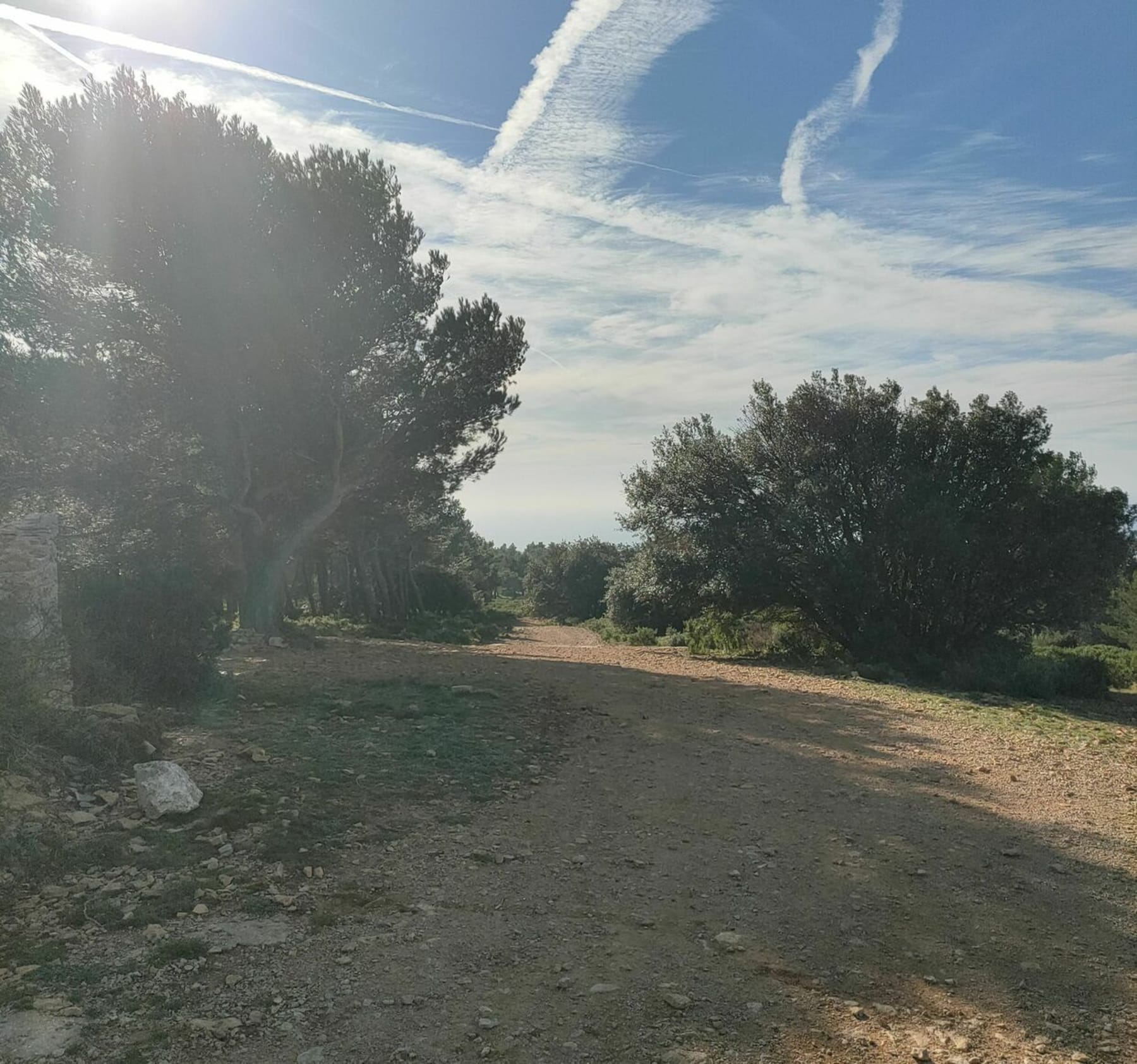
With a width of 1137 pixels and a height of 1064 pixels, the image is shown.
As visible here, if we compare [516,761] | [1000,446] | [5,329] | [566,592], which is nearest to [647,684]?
[516,761]

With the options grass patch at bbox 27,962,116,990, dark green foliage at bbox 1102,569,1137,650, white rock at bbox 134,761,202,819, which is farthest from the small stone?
dark green foliage at bbox 1102,569,1137,650

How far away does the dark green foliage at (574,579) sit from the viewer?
58.5 meters

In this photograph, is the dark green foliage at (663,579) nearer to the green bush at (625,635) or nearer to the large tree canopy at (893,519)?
the large tree canopy at (893,519)

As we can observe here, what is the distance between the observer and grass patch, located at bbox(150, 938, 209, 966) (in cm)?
358

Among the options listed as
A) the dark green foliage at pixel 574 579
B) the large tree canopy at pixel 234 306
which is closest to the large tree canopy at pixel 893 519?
the large tree canopy at pixel 234 306

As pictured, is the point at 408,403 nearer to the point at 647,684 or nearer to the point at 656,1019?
the point at 647,684

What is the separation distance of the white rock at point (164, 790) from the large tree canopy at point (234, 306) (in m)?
11.5

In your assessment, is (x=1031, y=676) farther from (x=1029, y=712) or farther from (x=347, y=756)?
(x=347, y=756)

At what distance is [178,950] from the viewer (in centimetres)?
364

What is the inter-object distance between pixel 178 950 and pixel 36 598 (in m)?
4.01

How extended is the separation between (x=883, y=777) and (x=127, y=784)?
6.47 m

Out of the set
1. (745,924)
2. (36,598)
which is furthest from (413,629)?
(745,924)

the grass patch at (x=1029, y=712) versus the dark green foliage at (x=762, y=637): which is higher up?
the dark green foliage at (x=762, y=637)

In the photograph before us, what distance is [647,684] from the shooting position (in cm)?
1279
